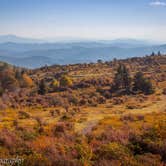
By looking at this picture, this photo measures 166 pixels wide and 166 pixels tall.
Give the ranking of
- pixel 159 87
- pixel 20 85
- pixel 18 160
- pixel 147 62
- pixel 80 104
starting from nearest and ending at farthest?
pixel 18 160 → pixel 80 104 → pixel 159 87 → pixel 20 85 → pixel 147 62

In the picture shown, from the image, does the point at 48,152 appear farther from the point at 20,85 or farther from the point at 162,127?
the point at 20,85

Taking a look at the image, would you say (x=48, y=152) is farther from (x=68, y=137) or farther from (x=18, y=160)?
(x=68, y=137)

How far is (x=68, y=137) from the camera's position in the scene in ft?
43.0

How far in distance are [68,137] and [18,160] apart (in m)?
4.46

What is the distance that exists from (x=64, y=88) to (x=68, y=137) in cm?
3813

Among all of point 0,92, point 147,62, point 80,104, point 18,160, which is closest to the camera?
point 18,160

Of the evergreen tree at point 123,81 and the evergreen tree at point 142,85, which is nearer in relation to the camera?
the evergreen tree at point 142,85

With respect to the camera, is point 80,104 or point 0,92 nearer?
point 80,104

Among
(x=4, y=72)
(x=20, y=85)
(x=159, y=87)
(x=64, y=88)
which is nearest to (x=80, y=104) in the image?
(x=64, y=88)

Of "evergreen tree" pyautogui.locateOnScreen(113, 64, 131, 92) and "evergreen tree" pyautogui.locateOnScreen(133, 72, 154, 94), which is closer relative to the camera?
"evergreen tree" pyautogui.locateOnScreen(133, 72, 154, 94)

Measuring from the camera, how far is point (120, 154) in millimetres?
9281

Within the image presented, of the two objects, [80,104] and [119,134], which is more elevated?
[119,134]

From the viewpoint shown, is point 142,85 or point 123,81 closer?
point 142,85

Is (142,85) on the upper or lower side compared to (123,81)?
lower
